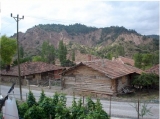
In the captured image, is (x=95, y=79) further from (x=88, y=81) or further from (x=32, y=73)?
(x=32, y=73)

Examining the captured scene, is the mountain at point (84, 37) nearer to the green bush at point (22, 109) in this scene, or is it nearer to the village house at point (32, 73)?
the village house at point (32, 73)

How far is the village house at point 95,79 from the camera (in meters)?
23.0

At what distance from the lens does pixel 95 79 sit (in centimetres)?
2388

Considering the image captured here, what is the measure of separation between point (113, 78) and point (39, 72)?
15.0m

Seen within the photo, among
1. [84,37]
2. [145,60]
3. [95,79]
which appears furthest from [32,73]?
[84,37]

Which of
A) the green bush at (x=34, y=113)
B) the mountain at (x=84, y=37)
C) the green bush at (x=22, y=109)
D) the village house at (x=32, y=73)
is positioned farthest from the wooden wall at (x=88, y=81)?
the mountain at (x=84, y=37)

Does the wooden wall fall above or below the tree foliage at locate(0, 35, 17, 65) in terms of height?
below

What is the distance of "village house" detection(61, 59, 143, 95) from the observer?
904 inches

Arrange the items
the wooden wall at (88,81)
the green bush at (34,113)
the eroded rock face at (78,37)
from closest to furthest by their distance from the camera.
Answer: the green bush at (34,113), the wooden wall at (88,81), the eroded rock face at (78,37)

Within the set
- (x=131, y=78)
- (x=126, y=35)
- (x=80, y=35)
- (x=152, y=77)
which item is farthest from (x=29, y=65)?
(x=80, y=35)

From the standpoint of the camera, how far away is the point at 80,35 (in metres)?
148

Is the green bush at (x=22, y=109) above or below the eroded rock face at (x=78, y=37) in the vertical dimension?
below

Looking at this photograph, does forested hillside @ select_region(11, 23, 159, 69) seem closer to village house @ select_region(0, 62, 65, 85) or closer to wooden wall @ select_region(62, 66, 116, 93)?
village house @ select_region(0, 62, 65, 85)

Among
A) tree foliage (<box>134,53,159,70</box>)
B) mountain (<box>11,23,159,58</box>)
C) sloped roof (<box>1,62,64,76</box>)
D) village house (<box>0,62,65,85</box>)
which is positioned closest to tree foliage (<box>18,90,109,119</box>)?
village house (<box>0,62,65,85</box>)
